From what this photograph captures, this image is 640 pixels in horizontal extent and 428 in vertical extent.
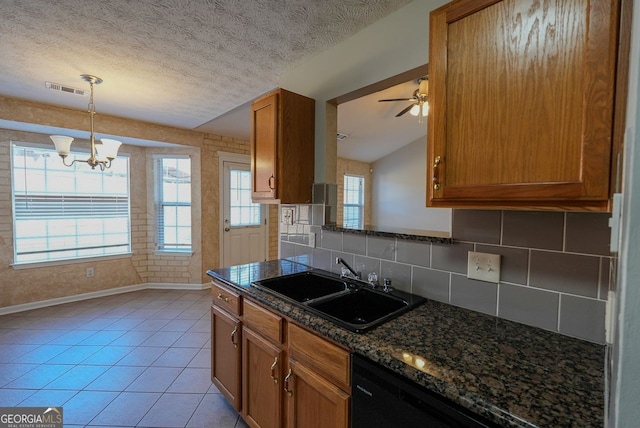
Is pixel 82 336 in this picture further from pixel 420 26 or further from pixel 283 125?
pixel 420 26

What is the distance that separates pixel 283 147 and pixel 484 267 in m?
1.29

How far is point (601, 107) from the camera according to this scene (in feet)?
2.33

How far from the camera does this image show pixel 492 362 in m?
0.85

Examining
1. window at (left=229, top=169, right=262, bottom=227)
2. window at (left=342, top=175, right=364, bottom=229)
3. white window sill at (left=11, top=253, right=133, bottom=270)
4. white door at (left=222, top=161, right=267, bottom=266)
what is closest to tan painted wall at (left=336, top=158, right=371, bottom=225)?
window at (left=342, top=175, right=364, bottom=229)

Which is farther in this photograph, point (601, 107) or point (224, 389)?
point (224, 389)

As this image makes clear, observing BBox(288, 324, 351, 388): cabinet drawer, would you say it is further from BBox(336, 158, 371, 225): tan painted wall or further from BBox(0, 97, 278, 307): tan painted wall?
BBox(336, 158, 371, 225): tan painted wall

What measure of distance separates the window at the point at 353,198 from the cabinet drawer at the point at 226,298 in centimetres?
452

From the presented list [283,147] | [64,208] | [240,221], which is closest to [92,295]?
[64,208]

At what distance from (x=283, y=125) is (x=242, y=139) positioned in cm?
320

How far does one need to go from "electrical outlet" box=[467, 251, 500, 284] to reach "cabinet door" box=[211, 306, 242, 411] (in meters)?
1.24

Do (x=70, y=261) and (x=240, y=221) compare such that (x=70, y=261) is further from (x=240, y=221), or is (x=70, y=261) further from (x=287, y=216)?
(x=287, y=216)

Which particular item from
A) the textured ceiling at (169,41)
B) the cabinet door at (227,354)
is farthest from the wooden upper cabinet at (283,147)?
the cabinet door at (227,354)

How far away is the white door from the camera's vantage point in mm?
4598

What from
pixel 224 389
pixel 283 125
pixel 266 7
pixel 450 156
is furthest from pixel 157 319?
pixel 450 156
